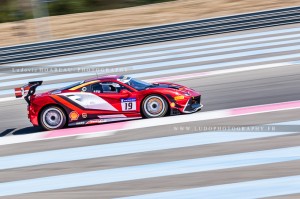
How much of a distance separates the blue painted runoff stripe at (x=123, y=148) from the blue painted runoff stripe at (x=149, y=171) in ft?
2.12

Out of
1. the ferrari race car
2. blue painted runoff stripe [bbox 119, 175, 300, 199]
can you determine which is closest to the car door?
the ferrari race car

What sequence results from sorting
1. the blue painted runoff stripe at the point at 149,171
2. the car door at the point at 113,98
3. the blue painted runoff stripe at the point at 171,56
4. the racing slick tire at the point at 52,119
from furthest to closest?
1. the blue painted runoff stripe at the point at 171,56
2. the racing slick tire at the point at 52,119
3. the car door at the point at 113,98
4. the blue painted runoff stripe at the point at 149,171

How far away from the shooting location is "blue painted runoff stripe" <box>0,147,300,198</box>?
719 centimetres

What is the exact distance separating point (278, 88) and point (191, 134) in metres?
4.38

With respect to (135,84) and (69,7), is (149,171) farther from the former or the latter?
(69,7)

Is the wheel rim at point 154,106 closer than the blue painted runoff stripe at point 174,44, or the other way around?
the wheel rim at point 154,106

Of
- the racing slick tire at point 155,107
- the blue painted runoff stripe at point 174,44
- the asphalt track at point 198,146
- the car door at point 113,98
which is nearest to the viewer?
the asphalt track at point 198,146

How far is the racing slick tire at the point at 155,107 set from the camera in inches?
414

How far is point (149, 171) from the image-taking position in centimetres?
735

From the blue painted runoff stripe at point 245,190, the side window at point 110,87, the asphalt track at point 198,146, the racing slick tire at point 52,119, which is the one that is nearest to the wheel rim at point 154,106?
the side window at point 110,87

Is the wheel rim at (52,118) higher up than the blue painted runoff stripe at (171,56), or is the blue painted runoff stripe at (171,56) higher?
the blue painted runoff stripe at (171,56)

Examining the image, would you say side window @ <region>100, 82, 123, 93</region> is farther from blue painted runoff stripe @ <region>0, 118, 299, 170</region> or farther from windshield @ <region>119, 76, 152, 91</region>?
blue painted runoff stripe @ <region>0, 118, 299, 170</region>

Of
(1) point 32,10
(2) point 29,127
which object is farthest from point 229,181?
(1) point 32,10

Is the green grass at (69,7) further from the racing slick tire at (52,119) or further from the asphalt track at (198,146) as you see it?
the racing slick tire at (52,119)
